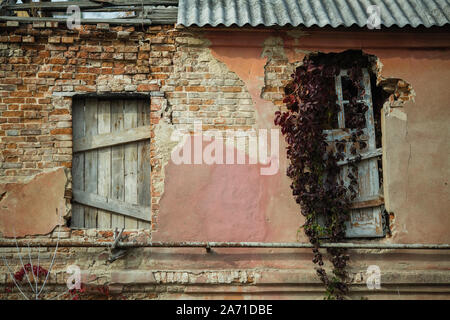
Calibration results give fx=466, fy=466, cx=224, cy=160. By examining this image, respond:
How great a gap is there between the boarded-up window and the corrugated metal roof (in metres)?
1.27

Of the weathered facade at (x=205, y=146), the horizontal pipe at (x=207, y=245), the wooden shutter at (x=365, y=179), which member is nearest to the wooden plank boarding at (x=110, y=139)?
the weathered facade at (x=205, y=146)

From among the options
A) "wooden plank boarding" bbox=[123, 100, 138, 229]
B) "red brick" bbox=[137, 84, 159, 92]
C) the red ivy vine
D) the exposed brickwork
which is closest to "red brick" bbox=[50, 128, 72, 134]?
the exposed brickwork

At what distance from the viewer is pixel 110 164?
5199mm

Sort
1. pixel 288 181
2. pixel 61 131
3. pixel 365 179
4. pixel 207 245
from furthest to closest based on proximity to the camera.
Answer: pixel 365 179 → pixel 288 181 → pixel 61 131 → pixel 207 245

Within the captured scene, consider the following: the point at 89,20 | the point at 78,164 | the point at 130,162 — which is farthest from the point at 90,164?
the point at 89,20

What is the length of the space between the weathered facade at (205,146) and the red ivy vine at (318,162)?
0.13 meters

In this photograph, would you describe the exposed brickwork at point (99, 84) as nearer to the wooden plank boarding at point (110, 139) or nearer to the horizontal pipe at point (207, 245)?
the wooden plank boarding at point (110, 139)

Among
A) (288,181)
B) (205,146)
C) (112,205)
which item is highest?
(205,146)

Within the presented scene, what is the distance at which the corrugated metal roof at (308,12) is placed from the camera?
16.6 feet

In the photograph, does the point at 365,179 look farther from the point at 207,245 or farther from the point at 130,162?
the point at 130,162

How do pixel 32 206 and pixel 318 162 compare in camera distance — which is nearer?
pixel 32 206

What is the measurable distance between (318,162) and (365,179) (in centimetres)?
65

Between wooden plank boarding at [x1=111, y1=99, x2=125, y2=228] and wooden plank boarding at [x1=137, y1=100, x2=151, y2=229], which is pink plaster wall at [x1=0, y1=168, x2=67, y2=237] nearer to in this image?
wooden plank boarding at [x1=111, y1=99, x2=125, y2=228]
